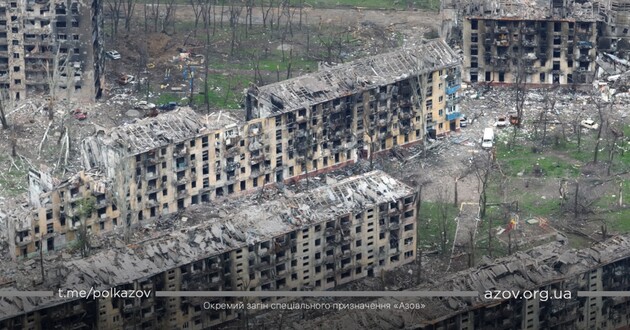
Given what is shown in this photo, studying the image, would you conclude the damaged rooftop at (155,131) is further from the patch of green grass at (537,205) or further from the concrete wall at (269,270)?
the patch of green grass at (537,205)

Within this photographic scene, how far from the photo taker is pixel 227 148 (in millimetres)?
191250

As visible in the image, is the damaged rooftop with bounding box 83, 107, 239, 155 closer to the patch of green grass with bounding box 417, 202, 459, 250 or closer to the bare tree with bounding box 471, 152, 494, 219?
the patch of green grass with bounding box 417, 202, 459, 250

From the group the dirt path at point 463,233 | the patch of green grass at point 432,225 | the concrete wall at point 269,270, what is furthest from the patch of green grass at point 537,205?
the concrete wall at point 269,270

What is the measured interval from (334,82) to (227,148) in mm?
10524

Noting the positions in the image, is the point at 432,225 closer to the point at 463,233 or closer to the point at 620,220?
the point at 463,233

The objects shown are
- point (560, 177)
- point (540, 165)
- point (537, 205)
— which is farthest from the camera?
point (540, 165)

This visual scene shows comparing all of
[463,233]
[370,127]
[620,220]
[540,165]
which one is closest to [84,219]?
[370,127]

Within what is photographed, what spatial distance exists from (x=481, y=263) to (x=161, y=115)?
2847 cm

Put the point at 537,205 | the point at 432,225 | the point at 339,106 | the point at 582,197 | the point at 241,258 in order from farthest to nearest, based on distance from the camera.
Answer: the point at 339,106 → the point at 582,197 → the point at 537,205 → the point at 432,225 → the point at 241,258

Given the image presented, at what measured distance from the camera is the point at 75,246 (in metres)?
184

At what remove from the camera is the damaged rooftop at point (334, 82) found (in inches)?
7613

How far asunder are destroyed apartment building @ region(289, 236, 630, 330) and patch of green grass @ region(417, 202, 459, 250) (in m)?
10.2

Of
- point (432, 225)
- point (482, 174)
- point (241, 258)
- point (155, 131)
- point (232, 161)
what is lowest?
point (432, 225)

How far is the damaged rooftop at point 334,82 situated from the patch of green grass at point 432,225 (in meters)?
Result: 11.2
